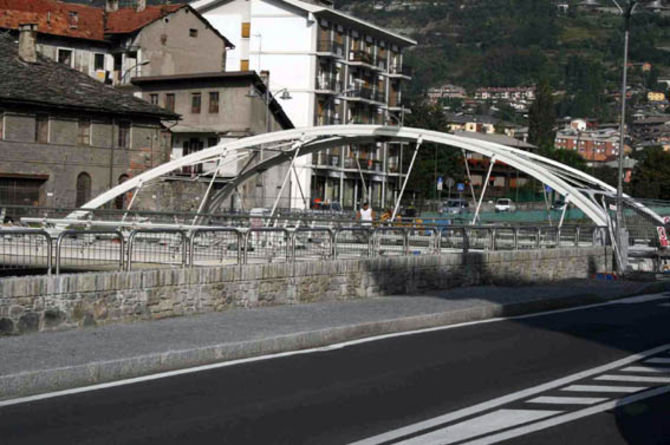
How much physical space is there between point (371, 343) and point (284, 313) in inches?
99.1

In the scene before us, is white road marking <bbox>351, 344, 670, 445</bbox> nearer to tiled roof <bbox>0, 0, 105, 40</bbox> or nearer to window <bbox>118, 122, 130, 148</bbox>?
window <bbox>118, 122, 130, 148</bbox>

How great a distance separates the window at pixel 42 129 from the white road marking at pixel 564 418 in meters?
45.7

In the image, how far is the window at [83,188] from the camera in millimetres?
55875

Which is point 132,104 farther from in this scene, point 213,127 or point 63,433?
point 63,433

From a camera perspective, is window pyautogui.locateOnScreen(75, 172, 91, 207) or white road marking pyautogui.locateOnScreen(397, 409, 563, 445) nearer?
white road marking pyautogui.locateOnScreen(397, 409, 563, 445)

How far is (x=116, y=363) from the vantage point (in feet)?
38.0

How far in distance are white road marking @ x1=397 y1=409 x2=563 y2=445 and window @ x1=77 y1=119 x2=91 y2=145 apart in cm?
4785

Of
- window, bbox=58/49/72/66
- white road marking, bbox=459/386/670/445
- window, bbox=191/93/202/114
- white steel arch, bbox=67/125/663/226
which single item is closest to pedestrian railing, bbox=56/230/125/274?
white road marking, bbox=459/386/670/445

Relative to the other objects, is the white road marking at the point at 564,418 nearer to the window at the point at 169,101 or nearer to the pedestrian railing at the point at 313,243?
the pedestrian railing at the point at 313,243

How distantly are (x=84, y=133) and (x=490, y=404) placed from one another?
157 ft

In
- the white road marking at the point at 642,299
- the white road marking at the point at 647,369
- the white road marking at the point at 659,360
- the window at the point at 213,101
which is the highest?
the window at the point at 213,101

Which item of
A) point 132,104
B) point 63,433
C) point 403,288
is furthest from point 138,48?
point 63,433

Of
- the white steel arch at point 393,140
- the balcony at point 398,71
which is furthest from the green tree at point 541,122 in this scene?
the white steel arch at point 393,140

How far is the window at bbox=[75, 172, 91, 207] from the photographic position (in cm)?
5588
